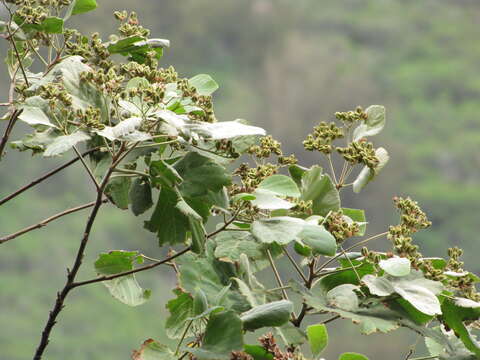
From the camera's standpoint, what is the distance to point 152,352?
87 cm

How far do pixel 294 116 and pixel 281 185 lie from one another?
2251 centimetres

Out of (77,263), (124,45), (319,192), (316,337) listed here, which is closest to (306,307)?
(316,337)

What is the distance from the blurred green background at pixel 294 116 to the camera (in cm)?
1869

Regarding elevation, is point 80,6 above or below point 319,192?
above

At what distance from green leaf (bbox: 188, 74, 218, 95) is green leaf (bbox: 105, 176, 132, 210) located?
136 mm

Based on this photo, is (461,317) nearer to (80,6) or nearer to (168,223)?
(168,223)

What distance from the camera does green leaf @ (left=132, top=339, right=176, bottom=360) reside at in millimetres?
865

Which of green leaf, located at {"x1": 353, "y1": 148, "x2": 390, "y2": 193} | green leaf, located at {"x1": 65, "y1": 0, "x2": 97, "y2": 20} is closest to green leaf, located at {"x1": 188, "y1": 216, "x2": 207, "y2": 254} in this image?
green leaf, located at {"x1": 353, "y1": 148, "x2": 390, "y2": 193}

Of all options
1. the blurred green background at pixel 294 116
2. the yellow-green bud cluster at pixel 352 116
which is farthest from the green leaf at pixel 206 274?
the blurred green background at pixel 294 116

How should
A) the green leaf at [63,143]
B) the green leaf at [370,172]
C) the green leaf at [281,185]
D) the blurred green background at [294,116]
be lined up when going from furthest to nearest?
the blurred green background at [294,116]
the green leaf at [370,172]
the green leaf at [281,185]
the green leaf at [63,143]

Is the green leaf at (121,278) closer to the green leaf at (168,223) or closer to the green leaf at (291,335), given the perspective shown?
the green leaf at (168,223)

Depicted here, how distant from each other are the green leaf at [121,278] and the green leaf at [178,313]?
0.05 meters

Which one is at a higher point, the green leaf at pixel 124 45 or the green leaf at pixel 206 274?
the green leaf at pixel 124 45

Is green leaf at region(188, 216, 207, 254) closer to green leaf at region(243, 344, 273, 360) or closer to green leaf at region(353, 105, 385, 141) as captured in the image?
green leaf at region(243, 344, 273, 360)
